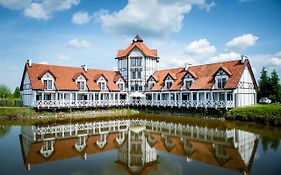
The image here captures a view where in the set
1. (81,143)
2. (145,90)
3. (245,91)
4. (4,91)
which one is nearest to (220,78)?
(245,91)

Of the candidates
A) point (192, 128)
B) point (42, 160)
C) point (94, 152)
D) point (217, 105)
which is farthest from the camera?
point (217, 105)

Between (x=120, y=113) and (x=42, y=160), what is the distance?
2099 centimetres

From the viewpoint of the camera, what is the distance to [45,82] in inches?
1241

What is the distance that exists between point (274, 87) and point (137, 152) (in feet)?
124

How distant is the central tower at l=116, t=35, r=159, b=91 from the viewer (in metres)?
38.6

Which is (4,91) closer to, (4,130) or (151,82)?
(151,82)

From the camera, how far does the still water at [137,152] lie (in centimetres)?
1091

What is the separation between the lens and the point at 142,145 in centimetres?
1548

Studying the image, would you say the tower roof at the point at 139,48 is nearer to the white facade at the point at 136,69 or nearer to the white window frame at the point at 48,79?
the white facade at the point at 136,69

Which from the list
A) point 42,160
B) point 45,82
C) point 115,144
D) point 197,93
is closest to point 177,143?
point 115,144

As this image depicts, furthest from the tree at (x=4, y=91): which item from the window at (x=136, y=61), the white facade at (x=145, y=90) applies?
the window at (x=136, y=61)

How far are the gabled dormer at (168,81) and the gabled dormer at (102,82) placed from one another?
342 inches

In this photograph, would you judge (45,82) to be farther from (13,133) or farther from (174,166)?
(174,166)

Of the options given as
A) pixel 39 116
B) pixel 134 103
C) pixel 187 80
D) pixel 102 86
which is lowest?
pixel 39 116
